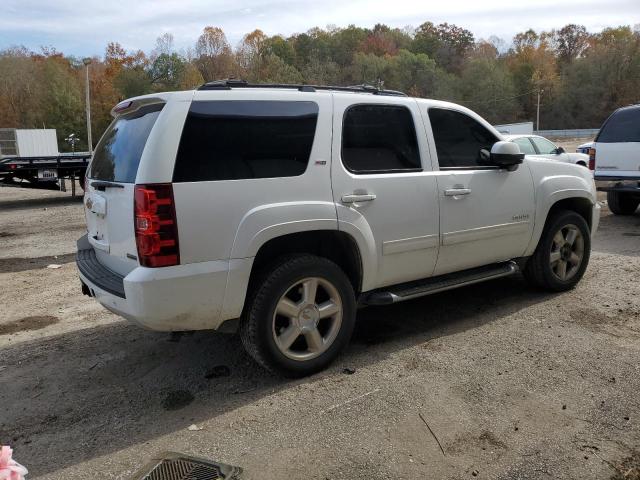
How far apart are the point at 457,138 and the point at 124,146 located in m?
2.69

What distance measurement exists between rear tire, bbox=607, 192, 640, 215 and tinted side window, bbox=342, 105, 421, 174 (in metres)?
7.74

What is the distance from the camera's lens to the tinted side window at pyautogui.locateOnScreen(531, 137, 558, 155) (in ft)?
42.9

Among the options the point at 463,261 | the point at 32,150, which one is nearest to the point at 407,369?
the point at 463,261

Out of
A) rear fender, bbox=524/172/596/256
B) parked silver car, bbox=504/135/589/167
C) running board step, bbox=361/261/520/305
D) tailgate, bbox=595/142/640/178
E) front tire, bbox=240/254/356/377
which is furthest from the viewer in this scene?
parked silver car, bbox=504/135/589/167

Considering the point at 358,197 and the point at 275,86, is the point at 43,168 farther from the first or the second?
the point at 358,197

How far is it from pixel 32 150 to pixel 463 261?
53.7ft

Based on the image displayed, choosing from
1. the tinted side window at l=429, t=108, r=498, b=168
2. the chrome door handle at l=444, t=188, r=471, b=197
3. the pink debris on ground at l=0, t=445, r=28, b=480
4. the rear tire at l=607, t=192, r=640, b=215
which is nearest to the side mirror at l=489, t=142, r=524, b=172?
the tinted side window at l=429, t=108, r=498, b=168

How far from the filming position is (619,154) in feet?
31.1

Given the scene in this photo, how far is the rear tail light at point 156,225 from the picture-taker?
3164mm

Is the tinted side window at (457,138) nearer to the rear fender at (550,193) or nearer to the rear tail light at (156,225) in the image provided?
the rear fender at (550,193)

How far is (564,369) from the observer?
3855 mm

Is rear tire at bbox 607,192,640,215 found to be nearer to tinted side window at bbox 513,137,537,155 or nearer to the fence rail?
tinted side window at bbox 513,137,537,155

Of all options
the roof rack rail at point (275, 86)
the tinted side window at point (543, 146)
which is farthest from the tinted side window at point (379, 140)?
the tinted side window at point (543, 146)

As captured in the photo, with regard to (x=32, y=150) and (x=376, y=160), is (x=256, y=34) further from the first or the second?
(x=376, y=160)
